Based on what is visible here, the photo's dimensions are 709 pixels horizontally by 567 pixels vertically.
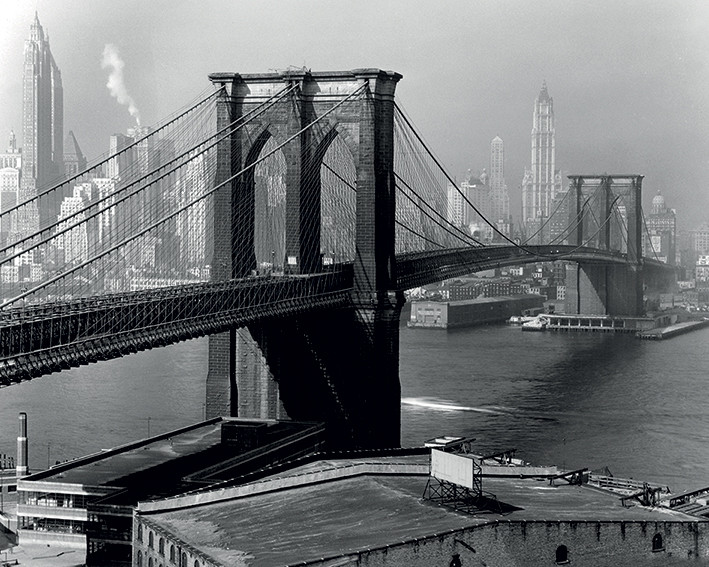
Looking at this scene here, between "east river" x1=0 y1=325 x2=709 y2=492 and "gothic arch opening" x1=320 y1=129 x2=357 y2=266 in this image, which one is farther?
"gothic arch opening" x1=320 y1=129 x2=357 y2=266

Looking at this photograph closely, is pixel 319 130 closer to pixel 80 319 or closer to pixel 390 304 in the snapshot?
pixel 390 304

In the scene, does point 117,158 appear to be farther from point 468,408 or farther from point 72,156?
point 468,408

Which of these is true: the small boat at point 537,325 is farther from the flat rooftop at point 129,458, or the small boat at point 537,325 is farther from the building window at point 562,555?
the building window at point 562,555

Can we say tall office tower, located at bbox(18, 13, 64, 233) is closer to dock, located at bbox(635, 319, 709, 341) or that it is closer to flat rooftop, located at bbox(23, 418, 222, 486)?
dock, located at bbox(635, 319, 709, 341)

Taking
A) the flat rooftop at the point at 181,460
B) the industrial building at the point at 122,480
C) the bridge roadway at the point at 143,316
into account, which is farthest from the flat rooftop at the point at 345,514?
the flat rooftop at the point at 181,460

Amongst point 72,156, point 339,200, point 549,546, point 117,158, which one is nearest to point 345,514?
point 549,546

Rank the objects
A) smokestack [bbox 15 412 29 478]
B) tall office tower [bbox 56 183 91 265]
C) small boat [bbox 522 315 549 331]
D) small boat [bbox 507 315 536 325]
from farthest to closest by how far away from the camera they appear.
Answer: small boat [bbox 507 315 536 325] → small boat [bbox 522 315 549 331] → tall office tower [bbox 56 183 91 265] → smokestack [bbox 15 412 29 478]

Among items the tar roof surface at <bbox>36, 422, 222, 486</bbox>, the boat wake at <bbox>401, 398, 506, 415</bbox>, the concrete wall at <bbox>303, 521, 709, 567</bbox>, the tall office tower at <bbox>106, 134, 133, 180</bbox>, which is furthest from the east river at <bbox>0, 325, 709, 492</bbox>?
the tall office tower at <bbox>106, 134, 133, 180</bbox>
